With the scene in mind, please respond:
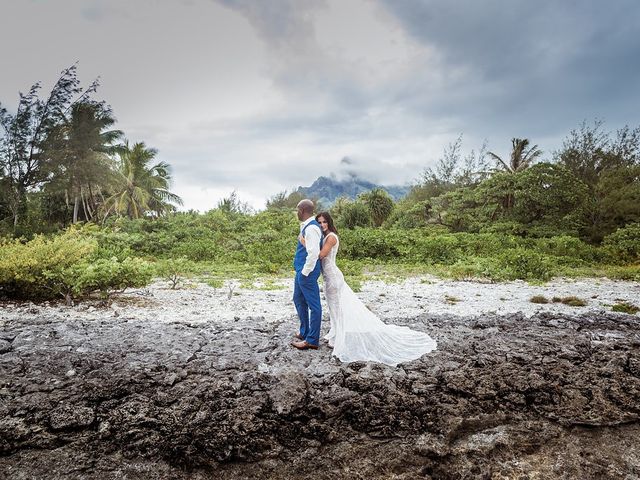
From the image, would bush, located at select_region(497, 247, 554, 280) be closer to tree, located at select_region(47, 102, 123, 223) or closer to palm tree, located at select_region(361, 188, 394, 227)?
palm tree, located at select_region(361, 188, 394, 227)

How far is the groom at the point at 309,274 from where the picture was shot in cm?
422

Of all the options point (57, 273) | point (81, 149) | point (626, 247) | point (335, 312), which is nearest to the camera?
point (335, 312)

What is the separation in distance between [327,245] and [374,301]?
139 inches

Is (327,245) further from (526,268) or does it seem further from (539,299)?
(526,268)

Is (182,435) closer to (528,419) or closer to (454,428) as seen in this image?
(454,428)

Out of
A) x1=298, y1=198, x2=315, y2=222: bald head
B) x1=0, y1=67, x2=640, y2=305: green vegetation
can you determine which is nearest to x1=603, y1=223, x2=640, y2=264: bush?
x1=0, y1=67, x2=640, y2=305: green vegetation

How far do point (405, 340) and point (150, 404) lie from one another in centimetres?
266

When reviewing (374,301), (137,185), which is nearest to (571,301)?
(374,301)

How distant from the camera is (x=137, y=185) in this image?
32156 millimetres

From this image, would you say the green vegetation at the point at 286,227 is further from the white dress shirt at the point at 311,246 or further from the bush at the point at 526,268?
the white dress shirt at the point at 311,246

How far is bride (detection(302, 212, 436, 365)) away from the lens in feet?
14.0

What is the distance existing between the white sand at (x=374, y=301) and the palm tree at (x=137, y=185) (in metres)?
24.7

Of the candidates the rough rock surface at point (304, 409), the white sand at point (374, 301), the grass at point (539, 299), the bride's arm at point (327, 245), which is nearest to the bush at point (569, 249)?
the white sand at point (374, 301)

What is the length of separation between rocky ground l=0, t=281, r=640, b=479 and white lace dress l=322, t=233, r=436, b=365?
0.48ft
